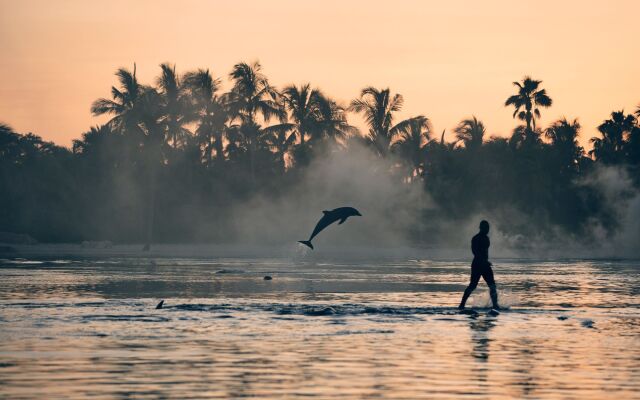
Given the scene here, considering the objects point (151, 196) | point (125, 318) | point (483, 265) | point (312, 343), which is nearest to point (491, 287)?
point (483, 265)

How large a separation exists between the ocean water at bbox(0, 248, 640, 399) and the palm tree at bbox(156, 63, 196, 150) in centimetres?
5036

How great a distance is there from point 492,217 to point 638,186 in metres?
9.28

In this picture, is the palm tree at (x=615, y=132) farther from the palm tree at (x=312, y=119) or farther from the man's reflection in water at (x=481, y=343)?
the man's reflection in water at (x=481, y=343)

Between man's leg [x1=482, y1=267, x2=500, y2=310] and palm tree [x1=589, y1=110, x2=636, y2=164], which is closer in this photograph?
man's leg [x1=482, y1=267, x2=500, y2=310]

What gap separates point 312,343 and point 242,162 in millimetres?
66085

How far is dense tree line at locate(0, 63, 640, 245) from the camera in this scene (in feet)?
250

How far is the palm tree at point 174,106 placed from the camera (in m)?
80.6

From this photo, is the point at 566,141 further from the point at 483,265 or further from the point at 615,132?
the point at 483,265

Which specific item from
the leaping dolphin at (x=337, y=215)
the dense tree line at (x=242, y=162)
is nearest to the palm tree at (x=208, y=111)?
the dense tree line at (x=242, y=162)

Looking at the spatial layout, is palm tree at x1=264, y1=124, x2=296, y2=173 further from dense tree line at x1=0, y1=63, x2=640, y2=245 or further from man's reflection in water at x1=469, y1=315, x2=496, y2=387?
man's reflection in water at x1=469, y1=315, x2=496, y2=387

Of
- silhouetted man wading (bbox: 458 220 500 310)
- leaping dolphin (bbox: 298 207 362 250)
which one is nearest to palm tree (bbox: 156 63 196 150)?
leaping dolphin (bbox: 298 207 362 250)

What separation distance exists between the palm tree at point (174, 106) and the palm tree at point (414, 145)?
46.8 feet

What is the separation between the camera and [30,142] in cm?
8956

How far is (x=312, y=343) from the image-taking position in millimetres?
16656
